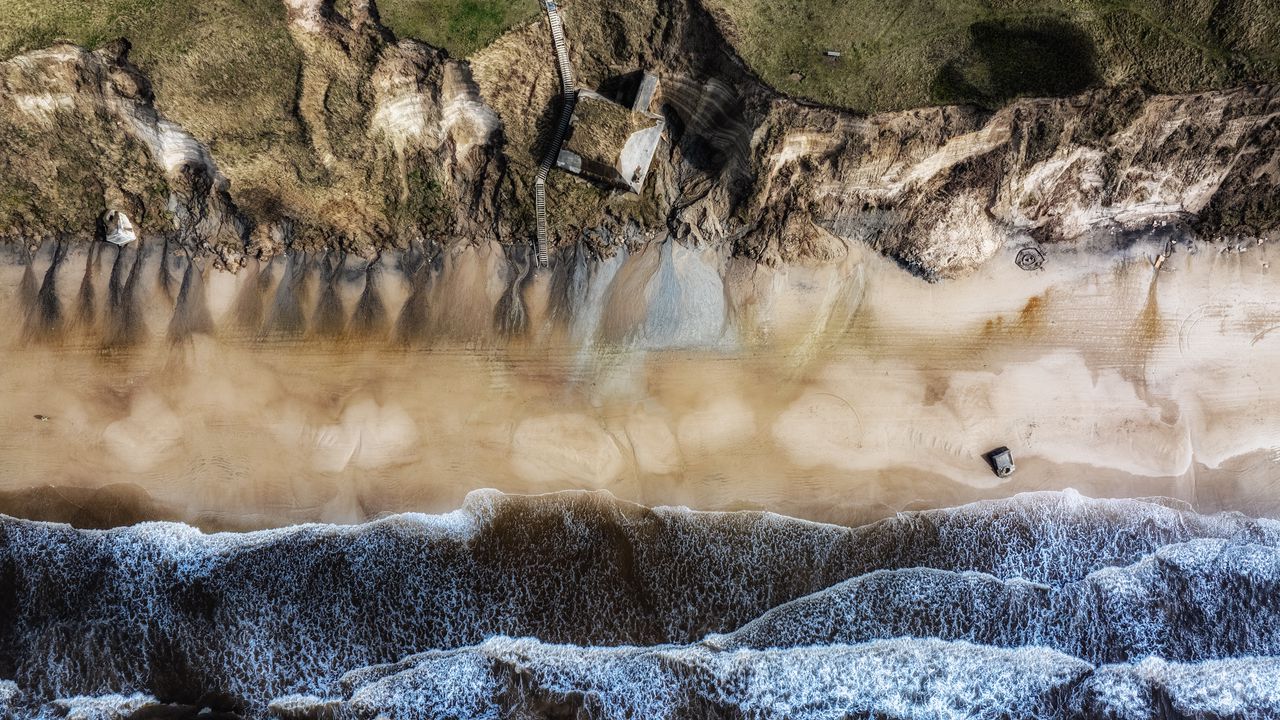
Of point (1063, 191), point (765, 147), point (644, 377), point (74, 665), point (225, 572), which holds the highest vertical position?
point (1063, 191)

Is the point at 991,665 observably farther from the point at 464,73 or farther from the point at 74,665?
the point at 74,665

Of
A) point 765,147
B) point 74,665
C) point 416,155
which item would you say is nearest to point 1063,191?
point 765,147

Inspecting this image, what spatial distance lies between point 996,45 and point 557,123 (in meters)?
6.81

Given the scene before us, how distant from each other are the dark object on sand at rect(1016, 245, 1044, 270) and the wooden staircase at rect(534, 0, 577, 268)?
27.5 ft

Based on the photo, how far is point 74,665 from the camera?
→ 32.4ft

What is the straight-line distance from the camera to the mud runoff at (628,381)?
10.4m

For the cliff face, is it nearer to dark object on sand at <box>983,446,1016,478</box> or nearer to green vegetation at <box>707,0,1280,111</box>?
green vegetation at <box>707,0,1280,111</box>

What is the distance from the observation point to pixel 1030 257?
34.1 ft

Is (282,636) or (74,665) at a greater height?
(282,636)

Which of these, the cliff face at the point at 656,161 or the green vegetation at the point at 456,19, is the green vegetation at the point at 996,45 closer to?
the cliff face at the point at 656,161

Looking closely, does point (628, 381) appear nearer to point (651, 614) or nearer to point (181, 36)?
point (651, 614)

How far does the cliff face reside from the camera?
8812mm

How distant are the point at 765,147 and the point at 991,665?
9.76m

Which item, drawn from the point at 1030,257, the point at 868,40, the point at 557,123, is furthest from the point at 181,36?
the point at 1030,257
